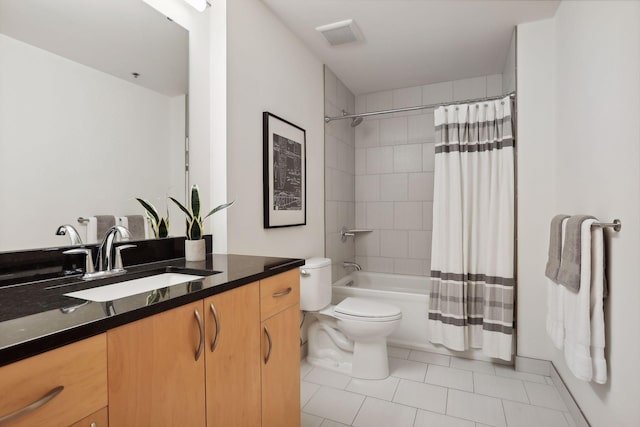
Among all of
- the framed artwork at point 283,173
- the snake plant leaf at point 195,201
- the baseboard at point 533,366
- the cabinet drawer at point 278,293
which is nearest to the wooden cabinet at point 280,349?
the cabinet drawer at point 278,293

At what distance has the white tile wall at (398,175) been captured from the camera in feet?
11.2

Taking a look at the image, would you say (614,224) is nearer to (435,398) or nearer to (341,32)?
(435,398)

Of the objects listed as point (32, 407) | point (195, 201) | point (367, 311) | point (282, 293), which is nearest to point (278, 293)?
point (282, 293)

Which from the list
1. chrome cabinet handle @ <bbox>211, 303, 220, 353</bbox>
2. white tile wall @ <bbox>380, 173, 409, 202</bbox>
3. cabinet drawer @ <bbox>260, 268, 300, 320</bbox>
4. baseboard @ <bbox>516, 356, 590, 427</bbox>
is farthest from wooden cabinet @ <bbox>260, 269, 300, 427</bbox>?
white tile wall @ <bbox>380, 173, 409, 202</bbox>

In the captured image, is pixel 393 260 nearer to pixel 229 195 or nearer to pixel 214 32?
pixel 229 195

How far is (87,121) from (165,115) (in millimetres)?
397

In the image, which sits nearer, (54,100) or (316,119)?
(54,100)

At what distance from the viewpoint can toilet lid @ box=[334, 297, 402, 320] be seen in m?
2.18

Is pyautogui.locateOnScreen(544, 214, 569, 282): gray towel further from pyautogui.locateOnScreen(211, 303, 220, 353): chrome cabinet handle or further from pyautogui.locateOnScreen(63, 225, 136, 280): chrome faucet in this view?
pyautogui.locateOnScreen(63, 225, 136, 280): chrome faucet

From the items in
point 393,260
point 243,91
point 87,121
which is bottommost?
point 393,260

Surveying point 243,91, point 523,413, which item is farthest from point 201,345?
point 523,413

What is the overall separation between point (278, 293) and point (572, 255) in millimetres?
1356

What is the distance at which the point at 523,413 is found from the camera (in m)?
1.86

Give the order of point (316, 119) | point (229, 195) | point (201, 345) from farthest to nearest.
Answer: point (316, 119), point (229, 195), point (201, 345)
